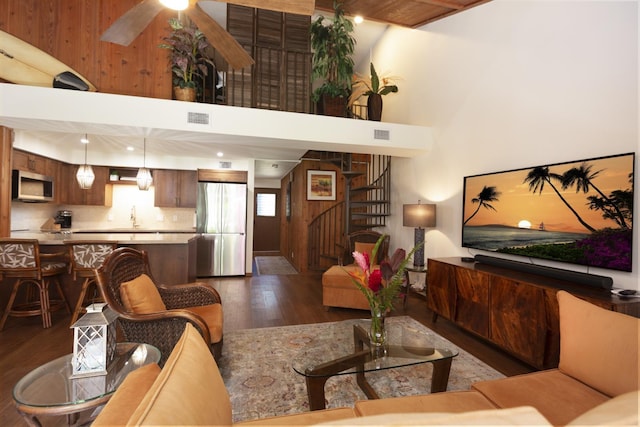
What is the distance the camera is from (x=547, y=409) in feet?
4.46

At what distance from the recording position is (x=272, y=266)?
7324 millimetres

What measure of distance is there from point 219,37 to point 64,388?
7.43 feet

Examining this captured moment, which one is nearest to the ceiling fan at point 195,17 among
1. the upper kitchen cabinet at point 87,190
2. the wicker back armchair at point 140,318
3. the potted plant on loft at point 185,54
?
the potted plant on loft at point 185,54

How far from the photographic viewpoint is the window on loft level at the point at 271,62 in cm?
452

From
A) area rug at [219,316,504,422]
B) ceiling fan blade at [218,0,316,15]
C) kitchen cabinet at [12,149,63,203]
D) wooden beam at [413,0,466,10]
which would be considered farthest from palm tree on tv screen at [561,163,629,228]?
kitchen cabinet at [12,149,63,203]

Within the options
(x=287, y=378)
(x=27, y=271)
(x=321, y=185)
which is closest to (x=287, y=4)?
(x=287, y=378)

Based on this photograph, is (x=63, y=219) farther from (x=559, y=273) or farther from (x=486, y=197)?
(x=559, y=273)

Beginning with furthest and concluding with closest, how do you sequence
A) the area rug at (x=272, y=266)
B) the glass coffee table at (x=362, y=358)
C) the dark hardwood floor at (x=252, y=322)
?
the area rug at (x=272, y=266), the dark hardwood floor at (x=252, y=322), the glass coffee table at (x=362, y=358)

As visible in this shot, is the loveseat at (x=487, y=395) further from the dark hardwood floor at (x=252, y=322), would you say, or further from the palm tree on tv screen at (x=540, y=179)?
the palm tree on tv screen at (x=540, y=179)

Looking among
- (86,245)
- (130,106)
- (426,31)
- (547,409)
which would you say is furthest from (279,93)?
(547,409)

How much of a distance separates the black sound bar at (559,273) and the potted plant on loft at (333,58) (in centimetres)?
309

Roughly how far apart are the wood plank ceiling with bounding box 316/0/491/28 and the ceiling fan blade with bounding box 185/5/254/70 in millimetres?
2707

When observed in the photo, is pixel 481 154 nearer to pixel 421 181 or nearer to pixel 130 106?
pixel 421 181

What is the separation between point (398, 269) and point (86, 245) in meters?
3.36
